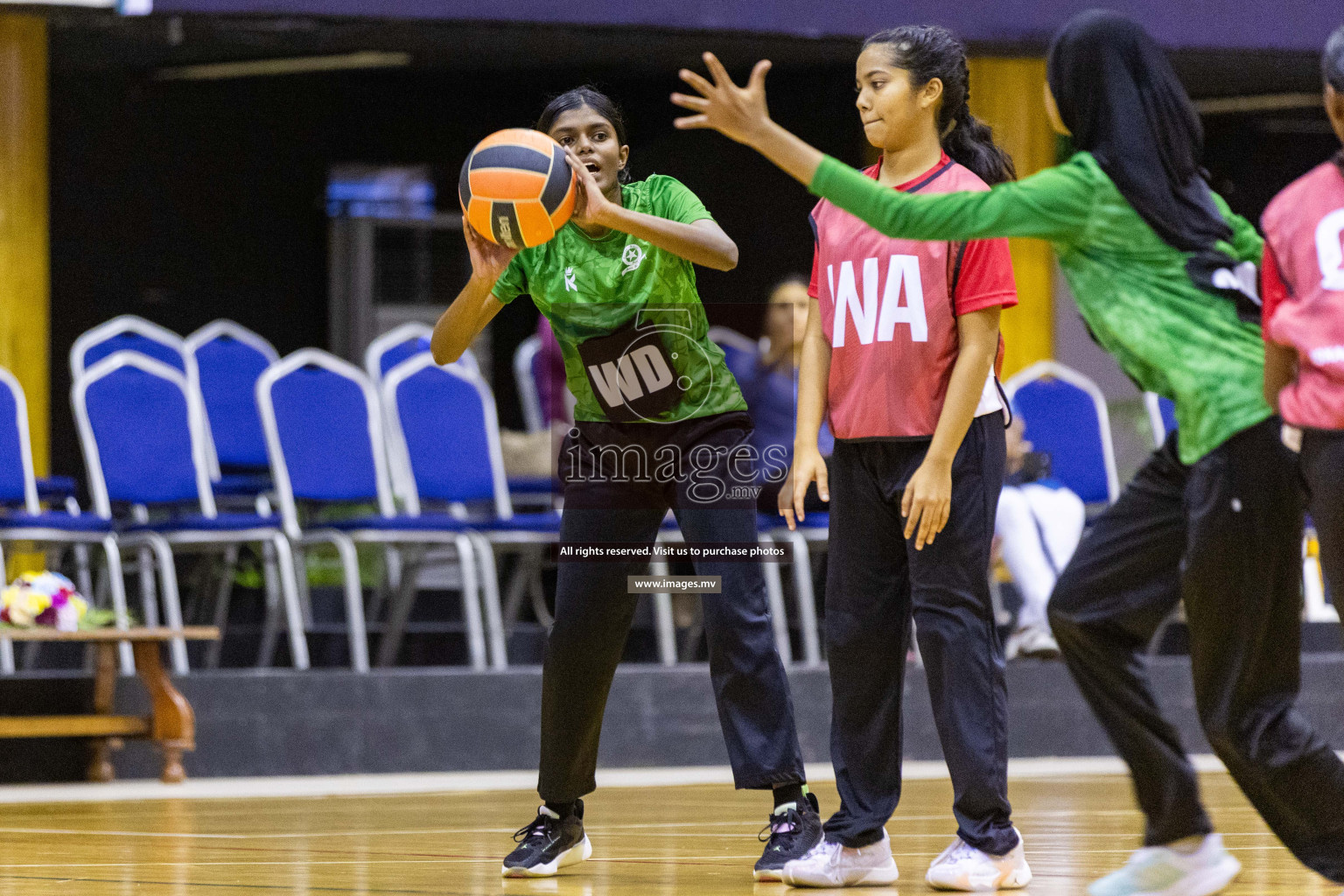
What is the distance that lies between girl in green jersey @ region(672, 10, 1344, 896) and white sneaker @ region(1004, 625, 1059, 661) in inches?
149

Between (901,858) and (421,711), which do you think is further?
(421,711)

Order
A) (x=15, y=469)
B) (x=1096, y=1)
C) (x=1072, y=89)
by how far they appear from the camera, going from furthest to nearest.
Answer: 1. (x=1096, y=1)
2. (x=15, y=469)
3. (x=1072, y=89)

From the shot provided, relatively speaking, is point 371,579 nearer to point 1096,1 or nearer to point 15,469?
point 15,469

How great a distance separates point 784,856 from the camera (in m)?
3.23

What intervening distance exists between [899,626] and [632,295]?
0.79 meters

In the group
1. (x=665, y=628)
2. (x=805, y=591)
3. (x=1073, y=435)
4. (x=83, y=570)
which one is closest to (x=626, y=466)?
(x=805, y=591)

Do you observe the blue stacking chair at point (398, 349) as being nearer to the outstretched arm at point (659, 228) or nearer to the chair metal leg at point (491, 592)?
the chair metal leg at point (491, 592)

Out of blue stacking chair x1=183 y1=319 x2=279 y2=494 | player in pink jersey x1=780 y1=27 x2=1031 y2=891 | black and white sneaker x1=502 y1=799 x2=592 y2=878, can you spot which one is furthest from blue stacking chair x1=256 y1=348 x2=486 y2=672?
player in pink jersey x1=780 y1=27 x2=1031 y2=891

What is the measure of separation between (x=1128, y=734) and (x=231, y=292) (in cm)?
946

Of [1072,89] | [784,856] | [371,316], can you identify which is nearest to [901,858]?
[784,856]

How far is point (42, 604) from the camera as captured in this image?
5637mm

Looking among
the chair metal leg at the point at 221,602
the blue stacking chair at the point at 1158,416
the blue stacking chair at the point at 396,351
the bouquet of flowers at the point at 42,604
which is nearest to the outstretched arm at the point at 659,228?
the bouquet of flowers at the point at 42,604

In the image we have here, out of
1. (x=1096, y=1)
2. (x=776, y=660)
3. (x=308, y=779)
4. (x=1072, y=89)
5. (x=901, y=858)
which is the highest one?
(x=1096, y=1)

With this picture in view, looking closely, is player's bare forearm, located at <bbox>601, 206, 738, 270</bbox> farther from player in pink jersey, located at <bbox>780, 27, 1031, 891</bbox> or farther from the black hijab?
the black hijab
